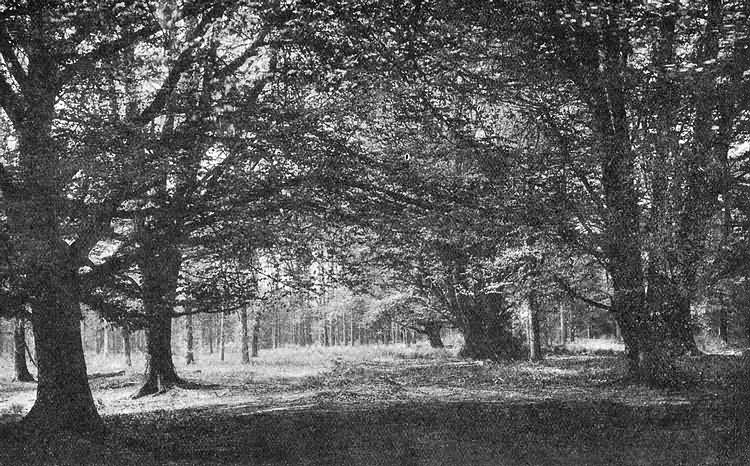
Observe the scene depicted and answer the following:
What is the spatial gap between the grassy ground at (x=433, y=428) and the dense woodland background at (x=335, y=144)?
1.70m

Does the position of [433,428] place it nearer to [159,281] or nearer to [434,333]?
[159,281]

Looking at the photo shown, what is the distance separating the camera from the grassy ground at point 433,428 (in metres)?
9.18

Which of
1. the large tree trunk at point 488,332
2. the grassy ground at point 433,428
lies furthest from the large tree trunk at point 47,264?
the large tree trunk at point 488,332

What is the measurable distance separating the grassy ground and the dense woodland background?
1.70 metres

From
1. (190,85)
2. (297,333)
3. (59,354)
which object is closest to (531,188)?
(190,85)

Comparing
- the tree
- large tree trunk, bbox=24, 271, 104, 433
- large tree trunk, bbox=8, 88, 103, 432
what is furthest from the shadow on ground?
the tree

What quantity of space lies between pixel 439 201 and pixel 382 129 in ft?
5.17

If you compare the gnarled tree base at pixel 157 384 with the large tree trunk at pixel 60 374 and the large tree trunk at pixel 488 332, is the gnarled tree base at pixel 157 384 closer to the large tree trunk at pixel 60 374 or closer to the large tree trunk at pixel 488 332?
the large tree trunk at pixel 60 374

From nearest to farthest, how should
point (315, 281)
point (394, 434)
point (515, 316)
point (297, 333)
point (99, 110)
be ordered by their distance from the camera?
point (99, 110) < point (394, 434) < point (315, 281) < point (515, 316) < point (297, 333)

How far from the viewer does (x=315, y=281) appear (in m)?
14.1

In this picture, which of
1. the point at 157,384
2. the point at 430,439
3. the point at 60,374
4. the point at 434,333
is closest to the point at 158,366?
the point at 157,384

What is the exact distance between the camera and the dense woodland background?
8.65 metres

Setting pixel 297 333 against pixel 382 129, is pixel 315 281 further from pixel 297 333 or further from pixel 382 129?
pixel 297 333

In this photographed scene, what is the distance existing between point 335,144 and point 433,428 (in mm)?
5141
